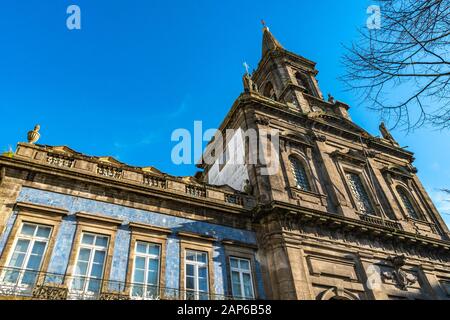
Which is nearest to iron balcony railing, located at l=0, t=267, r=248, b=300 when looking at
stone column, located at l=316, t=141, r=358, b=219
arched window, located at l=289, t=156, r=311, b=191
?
arched window, located at l=289, t=156, r=311, b=191

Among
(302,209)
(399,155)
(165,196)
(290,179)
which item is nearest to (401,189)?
(399,155)

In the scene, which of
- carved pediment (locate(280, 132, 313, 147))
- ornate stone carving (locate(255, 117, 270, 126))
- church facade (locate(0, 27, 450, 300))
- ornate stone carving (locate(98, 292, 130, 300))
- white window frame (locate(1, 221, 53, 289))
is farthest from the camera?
carved pediment (locate(280, 132, 313, 147))

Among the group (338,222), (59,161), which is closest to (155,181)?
(59,161)

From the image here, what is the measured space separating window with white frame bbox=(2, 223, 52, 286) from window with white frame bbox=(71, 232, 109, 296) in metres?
0.98

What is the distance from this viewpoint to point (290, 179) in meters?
15.0

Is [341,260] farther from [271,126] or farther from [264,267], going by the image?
[271,126]

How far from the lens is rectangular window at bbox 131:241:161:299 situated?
31.1 ft

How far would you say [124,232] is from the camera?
1053 cm

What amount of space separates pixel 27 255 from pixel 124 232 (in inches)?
106

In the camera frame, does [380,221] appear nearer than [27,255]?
No

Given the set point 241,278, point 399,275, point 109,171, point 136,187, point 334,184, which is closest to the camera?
point 241,278

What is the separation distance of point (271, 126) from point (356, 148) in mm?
6057

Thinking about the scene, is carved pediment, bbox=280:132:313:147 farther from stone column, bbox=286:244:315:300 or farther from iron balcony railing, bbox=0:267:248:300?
iron balcony railing, bbox=0:267:248:300

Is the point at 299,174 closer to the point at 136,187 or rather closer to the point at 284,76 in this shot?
the point at 136,187
